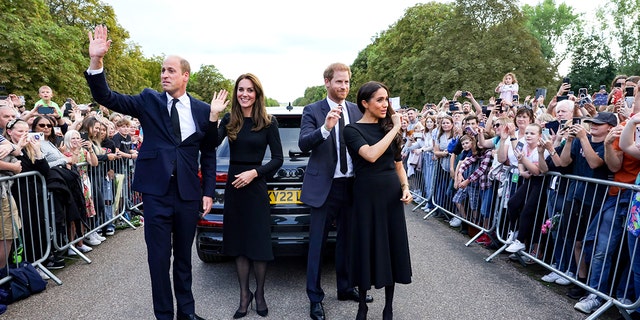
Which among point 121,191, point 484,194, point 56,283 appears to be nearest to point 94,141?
point 121,191

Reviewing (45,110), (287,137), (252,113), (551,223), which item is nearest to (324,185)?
(252,113)

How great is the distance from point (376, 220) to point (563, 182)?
8.77ft

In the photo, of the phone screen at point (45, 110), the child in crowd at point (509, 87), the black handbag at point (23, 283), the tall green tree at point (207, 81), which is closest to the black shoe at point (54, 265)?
the black handbag at point (23, 283)

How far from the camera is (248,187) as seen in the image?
421cm

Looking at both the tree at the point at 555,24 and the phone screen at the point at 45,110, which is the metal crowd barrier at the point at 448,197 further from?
the tree at the point at 555,24

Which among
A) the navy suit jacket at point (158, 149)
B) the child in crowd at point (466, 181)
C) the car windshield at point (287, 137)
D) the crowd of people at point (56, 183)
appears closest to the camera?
the navy suit jacket at point (158, 149)

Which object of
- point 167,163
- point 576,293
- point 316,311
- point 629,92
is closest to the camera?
point 167,163

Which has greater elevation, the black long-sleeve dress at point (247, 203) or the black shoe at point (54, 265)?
the black long-sleeve dress at point (247, 203)

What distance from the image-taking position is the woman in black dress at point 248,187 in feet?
13.7

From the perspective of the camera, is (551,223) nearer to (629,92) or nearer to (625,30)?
(629,92)

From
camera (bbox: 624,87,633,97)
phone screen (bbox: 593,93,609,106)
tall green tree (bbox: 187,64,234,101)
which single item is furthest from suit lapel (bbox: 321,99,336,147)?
tall green tree (bbox: 187,64,234,101)

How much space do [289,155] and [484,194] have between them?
3.50 m

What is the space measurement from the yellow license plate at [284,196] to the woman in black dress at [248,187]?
0.46 metres

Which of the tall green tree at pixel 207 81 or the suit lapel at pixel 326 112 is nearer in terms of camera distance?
the suit lapel at pixel 326 112
